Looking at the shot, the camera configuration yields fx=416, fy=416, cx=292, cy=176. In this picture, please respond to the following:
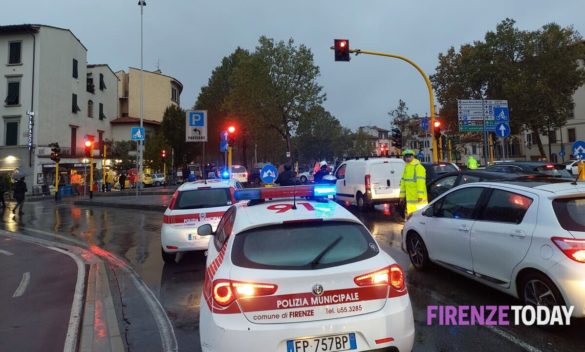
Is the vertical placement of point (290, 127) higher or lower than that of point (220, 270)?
higher

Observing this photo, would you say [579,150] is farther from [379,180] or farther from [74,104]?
[74,104]

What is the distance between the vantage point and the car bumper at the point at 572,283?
12.9 feet

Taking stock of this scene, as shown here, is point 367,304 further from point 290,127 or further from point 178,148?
point 178,148

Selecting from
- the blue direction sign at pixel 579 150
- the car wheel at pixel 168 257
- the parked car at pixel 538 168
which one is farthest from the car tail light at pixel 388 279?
the blue direction sign at pixel 579 150

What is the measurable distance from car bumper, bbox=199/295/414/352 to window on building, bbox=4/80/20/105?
43.8 metres

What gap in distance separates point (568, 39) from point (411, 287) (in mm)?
38449

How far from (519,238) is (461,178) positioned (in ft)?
19.4

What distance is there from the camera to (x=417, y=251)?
690 cm

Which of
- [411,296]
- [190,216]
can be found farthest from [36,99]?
[411,296]

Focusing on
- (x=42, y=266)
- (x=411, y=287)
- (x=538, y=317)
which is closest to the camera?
(x=538, y=317)

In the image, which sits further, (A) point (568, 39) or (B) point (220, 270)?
(A) point (568, 39)

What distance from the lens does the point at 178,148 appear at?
51.0 metres

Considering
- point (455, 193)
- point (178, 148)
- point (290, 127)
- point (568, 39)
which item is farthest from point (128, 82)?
point (455, 193)

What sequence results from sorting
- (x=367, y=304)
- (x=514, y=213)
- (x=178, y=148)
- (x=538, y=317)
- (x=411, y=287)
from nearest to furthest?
(x=367, y=304) → (x=538, y=317) → (x=514, y=213) → (x=411, y=287) → (x=178, y=148)
